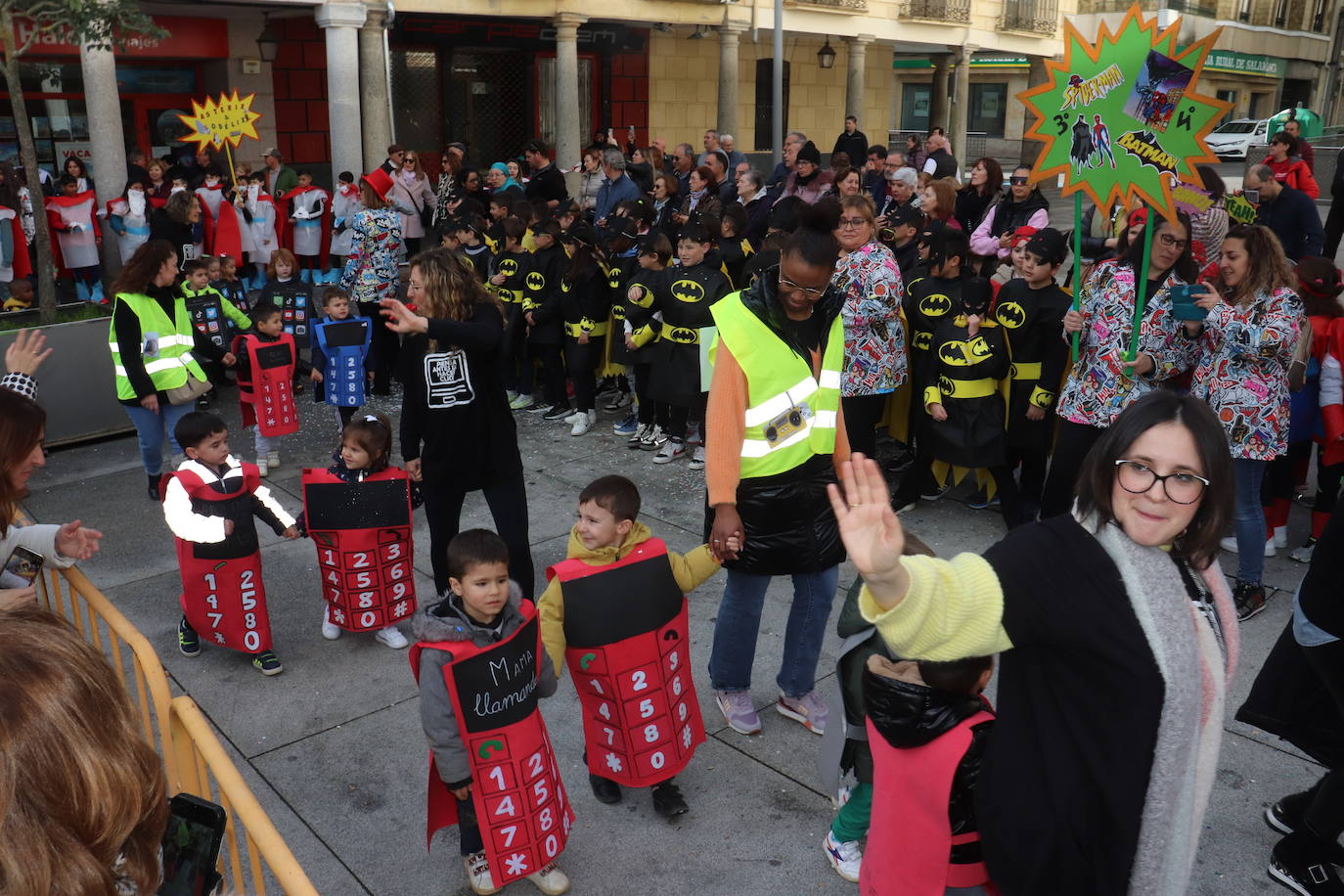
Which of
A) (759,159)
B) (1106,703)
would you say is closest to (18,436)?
(1106,703)

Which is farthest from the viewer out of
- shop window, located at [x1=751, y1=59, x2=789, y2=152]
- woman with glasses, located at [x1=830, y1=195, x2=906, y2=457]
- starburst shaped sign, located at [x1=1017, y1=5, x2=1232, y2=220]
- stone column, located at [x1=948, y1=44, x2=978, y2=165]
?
stone column, located at [x1=948, y1=44, x2=978, y2=165]

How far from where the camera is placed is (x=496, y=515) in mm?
4801

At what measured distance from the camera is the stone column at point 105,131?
13.5m

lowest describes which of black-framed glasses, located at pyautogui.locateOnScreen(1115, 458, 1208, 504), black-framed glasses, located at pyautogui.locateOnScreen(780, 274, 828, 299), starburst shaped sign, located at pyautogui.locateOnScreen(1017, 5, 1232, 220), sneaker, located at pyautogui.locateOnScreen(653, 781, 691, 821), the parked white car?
sneaker, located at pyautogui.locateOnScreen(653, 781, 691, 821)

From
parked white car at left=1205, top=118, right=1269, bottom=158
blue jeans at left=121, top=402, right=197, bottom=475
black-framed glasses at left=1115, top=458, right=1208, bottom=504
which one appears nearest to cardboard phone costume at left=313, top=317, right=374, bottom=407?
blue jeans at left=121, top=402, right=197, bottom=475

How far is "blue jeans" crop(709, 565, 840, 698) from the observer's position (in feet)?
13.1

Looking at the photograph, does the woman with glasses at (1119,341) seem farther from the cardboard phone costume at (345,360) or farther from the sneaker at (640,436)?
the cardboard phone costume at (345,360)

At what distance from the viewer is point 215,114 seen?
10250 millimetres

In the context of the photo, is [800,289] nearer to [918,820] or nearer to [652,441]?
[918,820]

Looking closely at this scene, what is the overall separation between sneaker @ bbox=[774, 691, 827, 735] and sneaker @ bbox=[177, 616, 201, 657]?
265cm

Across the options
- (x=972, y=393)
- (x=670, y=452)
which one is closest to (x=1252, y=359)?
(x=972, y=393)

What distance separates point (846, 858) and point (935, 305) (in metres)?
3.87

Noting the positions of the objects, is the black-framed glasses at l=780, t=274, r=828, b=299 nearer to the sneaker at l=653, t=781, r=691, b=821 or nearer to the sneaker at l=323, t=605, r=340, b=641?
the sneaker at l=653, t=781, r=691, b=821

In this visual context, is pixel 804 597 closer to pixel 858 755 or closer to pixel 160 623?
pixel 858 755
